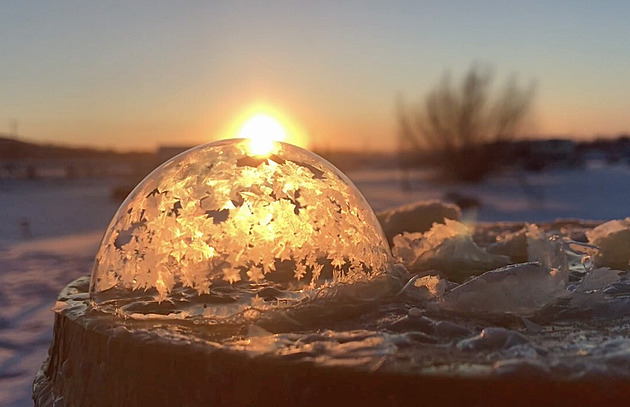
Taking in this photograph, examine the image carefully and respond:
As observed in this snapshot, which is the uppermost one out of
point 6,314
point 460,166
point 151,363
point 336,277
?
point 460,166

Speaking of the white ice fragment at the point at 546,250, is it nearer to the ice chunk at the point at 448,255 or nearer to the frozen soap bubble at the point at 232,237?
the ice chunk at the point at 448,255

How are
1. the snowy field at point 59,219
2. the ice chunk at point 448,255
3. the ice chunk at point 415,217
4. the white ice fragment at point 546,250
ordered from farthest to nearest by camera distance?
the snowy field at point 59,219 < the ice chunk at point 415,217 < the ice chunk at point 448,255 < the white ice fragment at point 546,250

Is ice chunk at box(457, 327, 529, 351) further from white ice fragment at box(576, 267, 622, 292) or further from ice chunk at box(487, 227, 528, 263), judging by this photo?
ice chunk at box(487, 227, 528, 263)

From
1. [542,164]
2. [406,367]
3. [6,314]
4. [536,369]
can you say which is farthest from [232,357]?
[542,164]

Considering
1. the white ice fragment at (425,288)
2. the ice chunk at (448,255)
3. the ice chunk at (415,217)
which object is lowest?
the white ice fragment at (425,288)

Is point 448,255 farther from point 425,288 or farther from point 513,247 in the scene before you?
point 425,288

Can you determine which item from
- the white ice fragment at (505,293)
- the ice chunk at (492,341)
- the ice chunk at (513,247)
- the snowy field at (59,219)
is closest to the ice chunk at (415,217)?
the ice chunk at (513,247)

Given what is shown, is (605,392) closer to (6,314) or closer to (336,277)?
(336,277)
